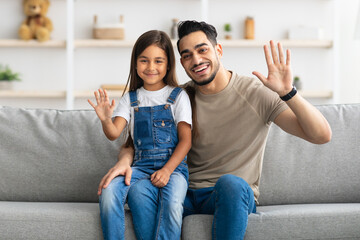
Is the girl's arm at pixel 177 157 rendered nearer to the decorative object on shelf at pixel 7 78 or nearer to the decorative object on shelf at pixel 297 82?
the decorative object on shelf at pixel 297 82

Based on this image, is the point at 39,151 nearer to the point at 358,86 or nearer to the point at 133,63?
the point at 133,63

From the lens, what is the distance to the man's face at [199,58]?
1.94m

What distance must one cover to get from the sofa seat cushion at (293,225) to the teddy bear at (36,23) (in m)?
3.24

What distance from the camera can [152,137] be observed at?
1950 millimetres

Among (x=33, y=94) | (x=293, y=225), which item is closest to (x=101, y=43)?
(x=33, y=94)

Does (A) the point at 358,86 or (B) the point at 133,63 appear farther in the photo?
(A) the point at 358,86

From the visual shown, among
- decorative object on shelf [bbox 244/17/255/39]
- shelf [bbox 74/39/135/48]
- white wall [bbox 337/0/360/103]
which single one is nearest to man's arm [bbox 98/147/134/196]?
shelf [bbox 74/39/135/48]

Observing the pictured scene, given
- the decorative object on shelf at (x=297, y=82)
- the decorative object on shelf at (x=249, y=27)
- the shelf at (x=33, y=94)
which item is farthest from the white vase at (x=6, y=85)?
the decorative object on shelf at (x=297, y=82)

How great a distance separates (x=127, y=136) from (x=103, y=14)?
2946mm

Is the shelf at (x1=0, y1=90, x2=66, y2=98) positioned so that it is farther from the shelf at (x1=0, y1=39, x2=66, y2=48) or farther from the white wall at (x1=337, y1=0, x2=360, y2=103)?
the white wall at (x1=337, y1=0, x2=360, y2=103)

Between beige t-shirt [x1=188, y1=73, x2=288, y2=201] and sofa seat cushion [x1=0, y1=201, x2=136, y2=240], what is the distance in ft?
1.36

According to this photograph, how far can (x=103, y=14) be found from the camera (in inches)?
187

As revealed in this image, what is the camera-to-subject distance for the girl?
1.68 m

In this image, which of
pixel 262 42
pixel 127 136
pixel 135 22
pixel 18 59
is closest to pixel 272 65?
pixel 127 136
